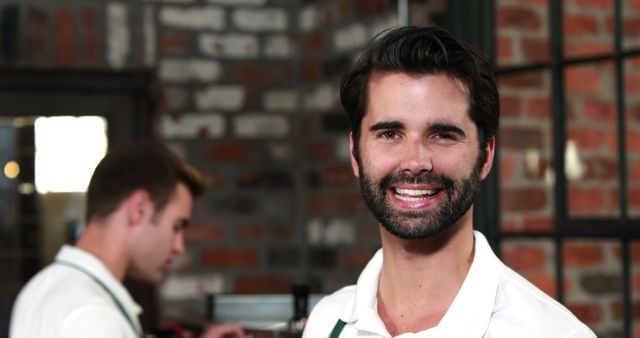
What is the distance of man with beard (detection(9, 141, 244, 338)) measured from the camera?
2.63m

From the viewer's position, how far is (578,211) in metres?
2.99

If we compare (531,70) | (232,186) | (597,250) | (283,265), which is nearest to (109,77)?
(232,186)

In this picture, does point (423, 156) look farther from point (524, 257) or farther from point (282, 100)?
point (282, 100)

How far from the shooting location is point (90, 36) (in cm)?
381

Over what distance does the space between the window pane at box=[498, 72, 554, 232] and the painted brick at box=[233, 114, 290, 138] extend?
995 millimetres

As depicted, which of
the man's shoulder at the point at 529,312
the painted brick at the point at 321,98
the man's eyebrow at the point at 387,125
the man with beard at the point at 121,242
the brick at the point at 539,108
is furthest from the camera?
the painted brick at the point at 321,98

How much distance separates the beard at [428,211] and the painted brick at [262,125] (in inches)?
88.3

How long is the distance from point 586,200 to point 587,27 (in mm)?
432

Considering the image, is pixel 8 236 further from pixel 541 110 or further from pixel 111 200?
pixel 541 110

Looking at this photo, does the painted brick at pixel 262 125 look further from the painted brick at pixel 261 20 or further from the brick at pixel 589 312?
the brick at pixel 589 312

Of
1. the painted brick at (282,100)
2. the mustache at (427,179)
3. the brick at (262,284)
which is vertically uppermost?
the mustache at (427,179)

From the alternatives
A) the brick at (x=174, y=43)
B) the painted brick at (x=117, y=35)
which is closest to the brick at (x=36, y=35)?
the painted brick at (x=117, y=35)

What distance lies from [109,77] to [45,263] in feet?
2.17

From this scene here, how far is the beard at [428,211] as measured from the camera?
1.70 meters
